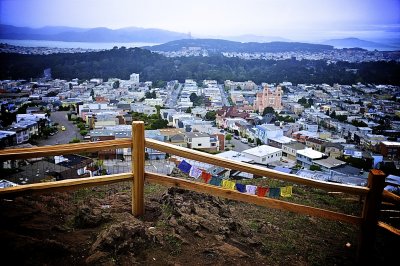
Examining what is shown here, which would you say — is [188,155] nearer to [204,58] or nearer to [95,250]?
[95,250]

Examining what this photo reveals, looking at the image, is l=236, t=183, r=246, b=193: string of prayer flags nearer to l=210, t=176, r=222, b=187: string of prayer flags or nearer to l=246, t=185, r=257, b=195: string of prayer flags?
l=246, t=185, r=257, b=195: string of prayer flags

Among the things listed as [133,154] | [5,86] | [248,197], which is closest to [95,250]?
[133,154]

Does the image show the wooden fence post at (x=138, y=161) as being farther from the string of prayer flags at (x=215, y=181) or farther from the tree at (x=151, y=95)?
the tree at (x=151, y=95)

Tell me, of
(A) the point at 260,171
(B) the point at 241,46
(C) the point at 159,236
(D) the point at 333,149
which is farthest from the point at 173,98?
(B) the point at 241,46

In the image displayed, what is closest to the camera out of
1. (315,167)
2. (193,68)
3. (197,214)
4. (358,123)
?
(197,214)

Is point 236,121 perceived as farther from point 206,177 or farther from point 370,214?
point 370,214

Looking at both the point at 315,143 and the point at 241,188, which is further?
the point at 315,143

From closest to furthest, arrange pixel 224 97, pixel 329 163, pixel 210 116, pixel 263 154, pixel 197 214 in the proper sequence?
pixel 197 214 < pixel 329 163 < pixel 263 154 < pixel 210 116 < pixel 224 97
